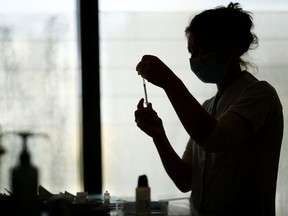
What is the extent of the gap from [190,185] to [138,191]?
10.6 inches

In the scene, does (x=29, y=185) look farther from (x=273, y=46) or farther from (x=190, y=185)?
(x=273, y=46)

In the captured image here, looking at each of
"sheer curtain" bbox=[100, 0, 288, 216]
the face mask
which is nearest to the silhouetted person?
the face mask

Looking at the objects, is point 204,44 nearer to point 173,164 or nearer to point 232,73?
point 232,73

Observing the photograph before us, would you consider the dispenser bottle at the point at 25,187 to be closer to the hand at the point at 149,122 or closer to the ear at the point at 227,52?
the hand at the point at 149,122

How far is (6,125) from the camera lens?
2445mm

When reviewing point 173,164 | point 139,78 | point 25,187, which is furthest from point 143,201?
point 139,78

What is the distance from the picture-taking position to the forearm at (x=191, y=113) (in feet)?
4.10

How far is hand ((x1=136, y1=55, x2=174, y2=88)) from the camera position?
1.31 meters

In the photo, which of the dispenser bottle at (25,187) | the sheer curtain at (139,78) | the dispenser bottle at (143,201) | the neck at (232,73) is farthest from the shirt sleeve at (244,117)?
the sheer curtain at (139,78)

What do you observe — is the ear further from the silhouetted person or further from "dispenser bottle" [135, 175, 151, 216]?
"dispenser bottle" [135, 175, 151, 216]

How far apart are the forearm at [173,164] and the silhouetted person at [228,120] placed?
82mm

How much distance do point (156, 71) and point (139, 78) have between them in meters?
1.23

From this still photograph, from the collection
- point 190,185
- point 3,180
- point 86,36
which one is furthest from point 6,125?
point 190,185

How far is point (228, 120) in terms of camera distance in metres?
1.26
